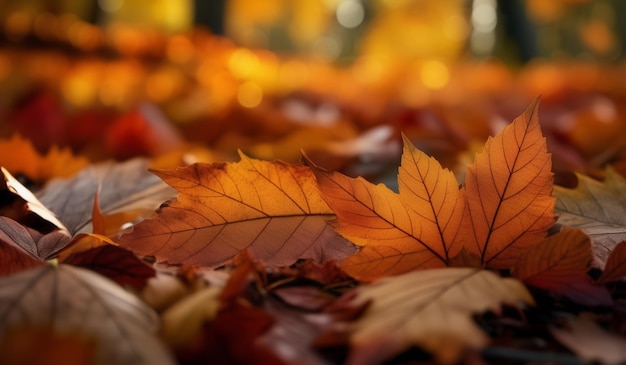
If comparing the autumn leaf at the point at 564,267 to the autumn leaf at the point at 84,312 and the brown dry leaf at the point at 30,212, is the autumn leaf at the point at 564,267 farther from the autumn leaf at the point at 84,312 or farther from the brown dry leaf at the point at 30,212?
the brown dry leaf at the point at 30,212

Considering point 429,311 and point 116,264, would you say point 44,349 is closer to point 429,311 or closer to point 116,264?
point 116,264

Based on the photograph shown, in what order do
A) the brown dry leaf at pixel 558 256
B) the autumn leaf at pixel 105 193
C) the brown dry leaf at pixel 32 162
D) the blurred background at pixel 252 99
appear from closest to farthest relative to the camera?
1. the brown dry leaf at pixel 558 256
2. the autumn leaf at pixel 105 193
3. the brown dry leaf at pixel 32 162
4. the blurred background at pixel 252 99

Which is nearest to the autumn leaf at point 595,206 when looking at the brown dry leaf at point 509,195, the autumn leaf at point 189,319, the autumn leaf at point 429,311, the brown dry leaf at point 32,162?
the brown dry leaf at point 509,195

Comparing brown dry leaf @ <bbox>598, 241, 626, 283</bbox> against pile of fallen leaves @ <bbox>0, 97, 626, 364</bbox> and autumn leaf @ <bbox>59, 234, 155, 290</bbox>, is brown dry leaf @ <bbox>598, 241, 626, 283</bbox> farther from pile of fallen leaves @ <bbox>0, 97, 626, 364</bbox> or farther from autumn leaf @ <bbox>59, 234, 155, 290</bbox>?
autumn leaf @ <bbox>59, 234, 155, 290</bbox>

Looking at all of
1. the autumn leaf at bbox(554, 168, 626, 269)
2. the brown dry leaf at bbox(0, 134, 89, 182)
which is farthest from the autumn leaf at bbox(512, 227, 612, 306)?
the brown dry leaf at bbox(0, 134, 89, 182)

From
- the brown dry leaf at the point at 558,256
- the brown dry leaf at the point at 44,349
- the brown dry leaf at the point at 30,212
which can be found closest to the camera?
the brown dry leaf at the point at 44,349

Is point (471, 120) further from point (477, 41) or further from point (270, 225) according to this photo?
point (477, 41)

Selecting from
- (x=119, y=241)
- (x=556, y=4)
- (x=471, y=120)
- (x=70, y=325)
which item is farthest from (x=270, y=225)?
(x=556, y=4)
